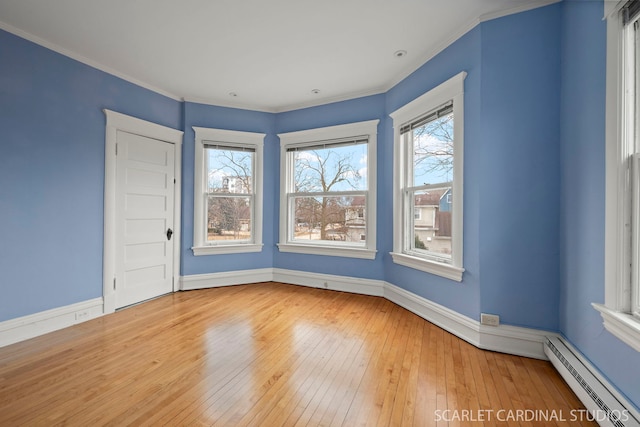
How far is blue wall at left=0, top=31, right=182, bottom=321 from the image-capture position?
2.48 metres

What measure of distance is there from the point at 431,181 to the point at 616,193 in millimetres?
1573

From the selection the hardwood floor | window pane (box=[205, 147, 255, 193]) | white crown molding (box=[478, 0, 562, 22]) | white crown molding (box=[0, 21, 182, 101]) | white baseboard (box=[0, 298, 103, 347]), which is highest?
white crown molding (box=[478, 0, 562, 22])

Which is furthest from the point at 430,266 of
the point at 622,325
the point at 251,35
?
the point at 251,35

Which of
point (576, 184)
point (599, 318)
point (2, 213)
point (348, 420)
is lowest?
point (348, 420)

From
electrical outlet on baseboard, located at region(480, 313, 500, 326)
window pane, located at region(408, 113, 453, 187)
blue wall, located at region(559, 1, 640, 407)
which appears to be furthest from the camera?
window pane, located at region(408, 113, 453, 187)

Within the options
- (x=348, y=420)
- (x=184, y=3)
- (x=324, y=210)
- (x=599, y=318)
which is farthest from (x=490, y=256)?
(x=184, y=3)

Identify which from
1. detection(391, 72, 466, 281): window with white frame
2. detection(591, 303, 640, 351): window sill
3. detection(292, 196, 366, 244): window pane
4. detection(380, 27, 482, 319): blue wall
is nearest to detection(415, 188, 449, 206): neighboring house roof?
detection(391, 72, 466, 281): window with white frame

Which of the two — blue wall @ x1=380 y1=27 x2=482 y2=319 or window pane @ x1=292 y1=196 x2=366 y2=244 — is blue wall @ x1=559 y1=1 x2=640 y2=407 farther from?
window pane @ x1=292 y1=196 x2=366 y2=244

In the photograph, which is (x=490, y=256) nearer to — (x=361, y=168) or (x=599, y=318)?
(x=599, y=318)

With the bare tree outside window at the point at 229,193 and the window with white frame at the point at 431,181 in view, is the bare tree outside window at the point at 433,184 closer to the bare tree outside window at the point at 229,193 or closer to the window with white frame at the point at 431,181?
the window with white frame at the point at 431,181

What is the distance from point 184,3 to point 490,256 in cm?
317

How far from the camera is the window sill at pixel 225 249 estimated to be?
410 cm

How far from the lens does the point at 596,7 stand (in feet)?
5.75

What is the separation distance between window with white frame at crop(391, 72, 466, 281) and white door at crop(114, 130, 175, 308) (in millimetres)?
3052
